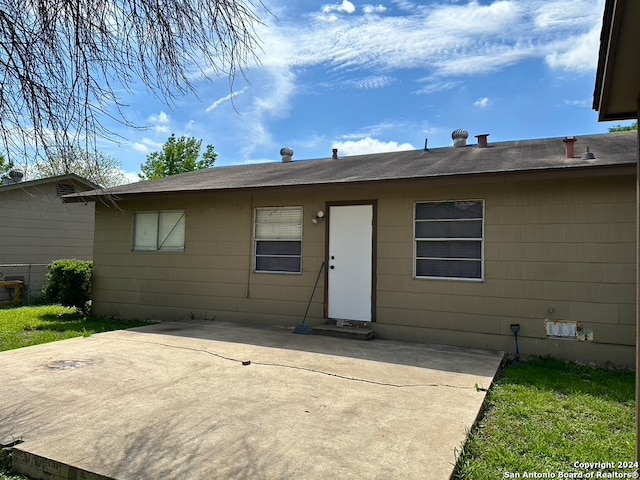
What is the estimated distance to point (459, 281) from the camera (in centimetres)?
568

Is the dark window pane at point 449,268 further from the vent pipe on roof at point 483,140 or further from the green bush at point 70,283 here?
the green bush at point 70,283

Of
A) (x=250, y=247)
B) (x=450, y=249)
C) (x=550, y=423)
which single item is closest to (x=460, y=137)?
(x=450, y=249)

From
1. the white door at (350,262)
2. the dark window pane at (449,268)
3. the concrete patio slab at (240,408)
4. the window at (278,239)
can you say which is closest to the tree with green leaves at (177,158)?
the window at (278,239)

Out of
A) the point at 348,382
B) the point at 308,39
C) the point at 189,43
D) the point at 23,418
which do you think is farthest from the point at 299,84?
the point at 23,418

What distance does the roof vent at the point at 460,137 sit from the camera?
28.2 ft

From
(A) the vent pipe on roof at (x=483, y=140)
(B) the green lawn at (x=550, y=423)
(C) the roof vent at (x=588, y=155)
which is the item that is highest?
(A) the vent pipe on roof at (x=483, y=140)

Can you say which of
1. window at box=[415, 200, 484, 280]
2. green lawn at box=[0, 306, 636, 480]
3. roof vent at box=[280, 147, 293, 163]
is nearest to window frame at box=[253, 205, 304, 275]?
window at box=[415, 200, 484, 280]

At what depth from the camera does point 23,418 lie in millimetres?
2982

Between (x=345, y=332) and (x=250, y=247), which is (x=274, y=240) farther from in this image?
(x=345, y=332)

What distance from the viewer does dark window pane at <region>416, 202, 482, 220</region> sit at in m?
5.68

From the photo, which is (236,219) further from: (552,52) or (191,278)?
(552,52)

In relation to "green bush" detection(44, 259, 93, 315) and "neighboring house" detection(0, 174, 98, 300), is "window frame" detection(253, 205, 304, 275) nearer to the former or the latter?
"green bush" detection(44, 259, 93, 315)

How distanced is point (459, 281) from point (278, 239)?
2.93 meters

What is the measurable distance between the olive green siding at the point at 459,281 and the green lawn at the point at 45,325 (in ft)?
2.75
